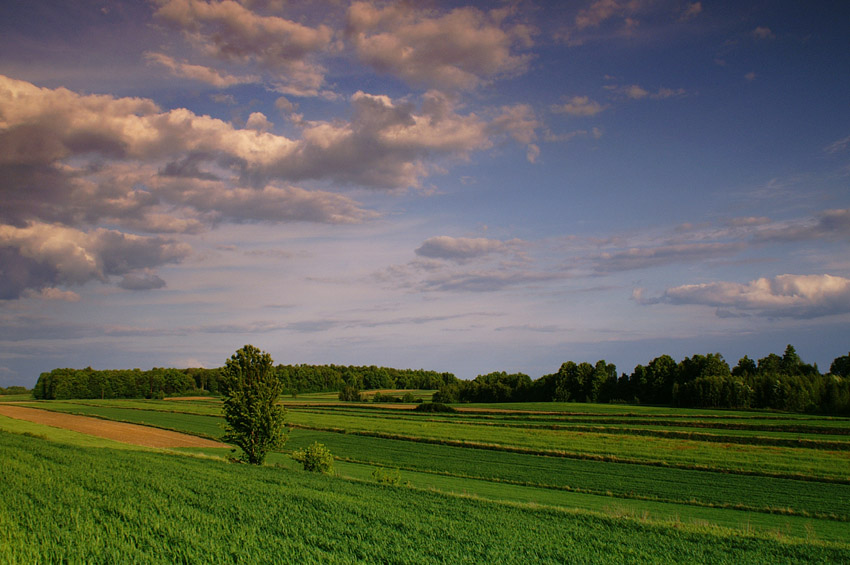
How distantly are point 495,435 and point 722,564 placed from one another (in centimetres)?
4516

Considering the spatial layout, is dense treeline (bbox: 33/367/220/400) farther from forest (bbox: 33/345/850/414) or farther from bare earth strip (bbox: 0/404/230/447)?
bare earth strip (bbox: 0/404/230/447)

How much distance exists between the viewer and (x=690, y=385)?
91.7 metres

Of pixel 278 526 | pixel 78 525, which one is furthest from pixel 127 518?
pixel 278 526

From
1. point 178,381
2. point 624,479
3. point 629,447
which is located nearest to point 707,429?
point 629,447

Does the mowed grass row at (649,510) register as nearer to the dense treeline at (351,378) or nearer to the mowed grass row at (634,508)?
the mowed grass row at (634,508)

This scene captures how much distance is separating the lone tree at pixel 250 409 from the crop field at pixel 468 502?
360 cm

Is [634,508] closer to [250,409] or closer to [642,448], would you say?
[642,448]

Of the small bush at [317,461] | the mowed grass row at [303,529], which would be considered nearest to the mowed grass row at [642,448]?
the small bush at [317,461]

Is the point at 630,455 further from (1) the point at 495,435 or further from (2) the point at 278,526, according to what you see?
(2) the point at 278,526

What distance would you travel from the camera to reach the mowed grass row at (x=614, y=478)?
2798 cm

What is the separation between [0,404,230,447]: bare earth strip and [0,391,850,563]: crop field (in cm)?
759

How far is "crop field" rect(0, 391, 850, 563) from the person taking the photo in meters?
12.3

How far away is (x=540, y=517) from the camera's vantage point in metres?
17.8

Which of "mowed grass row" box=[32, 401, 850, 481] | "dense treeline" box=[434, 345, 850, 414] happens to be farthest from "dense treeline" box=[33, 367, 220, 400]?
"mowed grass row" box=[32, 401, 850, 481]
